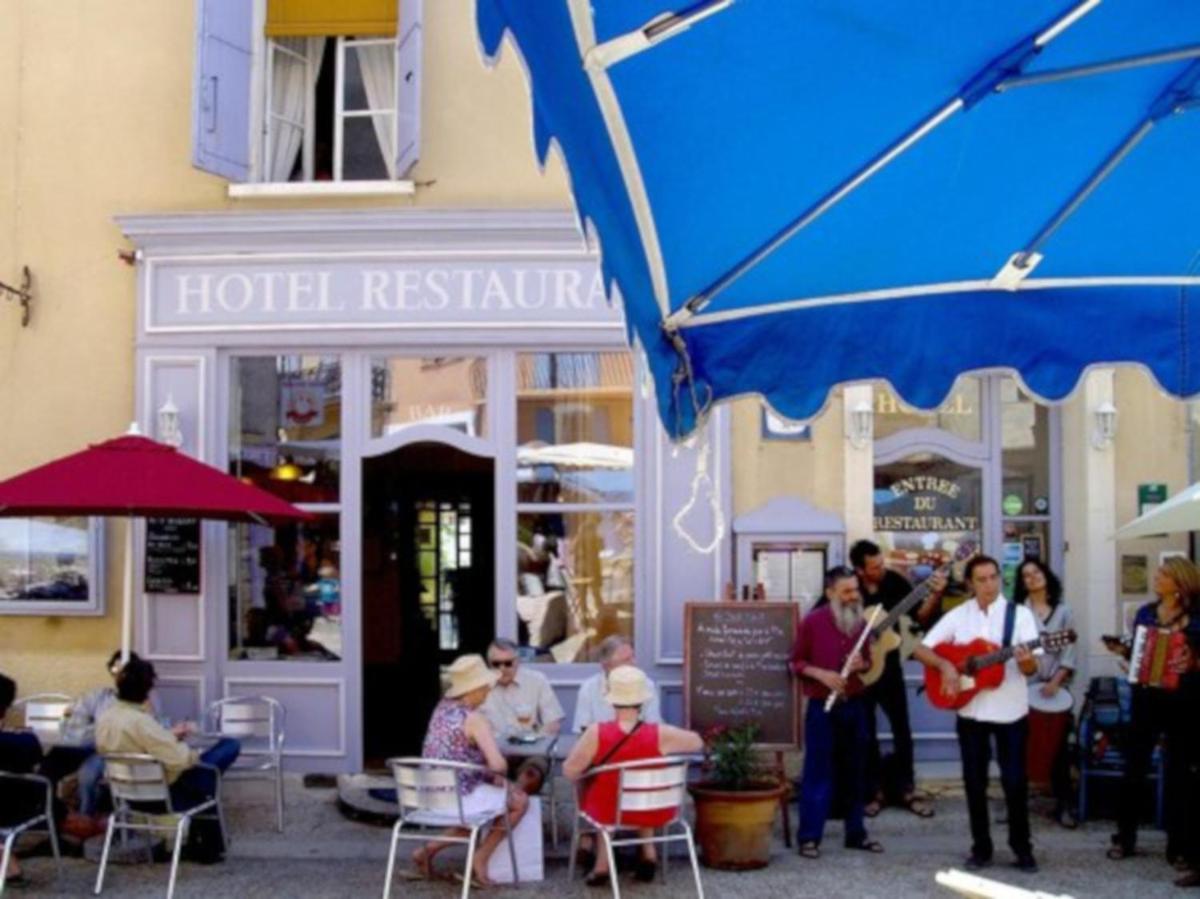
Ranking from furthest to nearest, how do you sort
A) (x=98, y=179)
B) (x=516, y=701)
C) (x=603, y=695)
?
(x=98, y=179) < (x=516, y=701) < (x=603, y=695)

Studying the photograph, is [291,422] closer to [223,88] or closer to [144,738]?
[223,88]

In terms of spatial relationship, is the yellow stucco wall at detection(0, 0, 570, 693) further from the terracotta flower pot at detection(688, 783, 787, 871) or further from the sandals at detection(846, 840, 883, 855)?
the sandals at detection(846, 840, 883, 855)

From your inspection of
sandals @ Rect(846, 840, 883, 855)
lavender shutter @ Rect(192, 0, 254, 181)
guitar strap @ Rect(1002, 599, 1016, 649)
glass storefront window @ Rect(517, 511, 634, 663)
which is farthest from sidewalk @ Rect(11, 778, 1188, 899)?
lavender shutter @ Rect(192, 0, 254, 181)

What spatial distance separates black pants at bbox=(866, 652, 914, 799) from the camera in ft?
31.6

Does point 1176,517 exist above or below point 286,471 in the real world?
below

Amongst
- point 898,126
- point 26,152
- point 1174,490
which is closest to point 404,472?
point 26,152

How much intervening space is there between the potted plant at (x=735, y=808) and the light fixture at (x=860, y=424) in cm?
242

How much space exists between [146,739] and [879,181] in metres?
5.47

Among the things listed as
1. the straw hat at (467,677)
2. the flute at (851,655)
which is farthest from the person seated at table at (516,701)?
the flute at (851,655)

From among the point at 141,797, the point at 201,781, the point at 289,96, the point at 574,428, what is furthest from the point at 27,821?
Result: the point at 289,96

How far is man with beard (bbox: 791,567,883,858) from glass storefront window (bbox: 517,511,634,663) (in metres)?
1.76

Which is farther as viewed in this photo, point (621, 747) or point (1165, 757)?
point (1165, 757)

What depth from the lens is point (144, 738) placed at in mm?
8016

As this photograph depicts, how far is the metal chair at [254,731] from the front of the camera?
9.65 m
